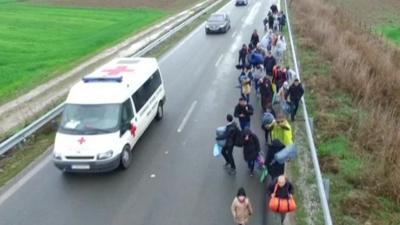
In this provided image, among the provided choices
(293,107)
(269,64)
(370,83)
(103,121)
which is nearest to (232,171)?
(103,121)

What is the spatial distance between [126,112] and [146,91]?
2261mm

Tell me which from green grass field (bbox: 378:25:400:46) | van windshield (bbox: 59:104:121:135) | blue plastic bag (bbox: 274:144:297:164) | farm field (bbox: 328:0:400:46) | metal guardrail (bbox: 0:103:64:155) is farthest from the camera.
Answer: farm field (bbox: 328:0:400:46)

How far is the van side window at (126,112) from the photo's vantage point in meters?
13.9

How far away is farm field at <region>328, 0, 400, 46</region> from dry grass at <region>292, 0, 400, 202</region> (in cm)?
291

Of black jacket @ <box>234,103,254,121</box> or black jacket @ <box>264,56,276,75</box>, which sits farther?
black jacket @ <box>264,56,276,75</box>

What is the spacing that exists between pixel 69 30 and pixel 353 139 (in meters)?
33.2

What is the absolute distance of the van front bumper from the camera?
41.9 feet

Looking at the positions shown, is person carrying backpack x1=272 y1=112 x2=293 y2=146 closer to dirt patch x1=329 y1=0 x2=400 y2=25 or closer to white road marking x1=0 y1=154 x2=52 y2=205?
white road marking x1=0 y1=154 x2=52 y2=205

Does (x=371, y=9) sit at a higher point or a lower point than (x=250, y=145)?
lower

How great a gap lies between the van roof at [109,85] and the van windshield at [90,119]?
0.62ft

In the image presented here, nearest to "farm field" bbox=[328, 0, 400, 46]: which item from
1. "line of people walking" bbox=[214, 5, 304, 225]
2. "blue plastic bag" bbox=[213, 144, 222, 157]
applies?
"line of people walking" bbox=[214, 5, 304, 225]

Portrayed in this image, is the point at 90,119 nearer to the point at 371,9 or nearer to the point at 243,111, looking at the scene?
the point at 243,111

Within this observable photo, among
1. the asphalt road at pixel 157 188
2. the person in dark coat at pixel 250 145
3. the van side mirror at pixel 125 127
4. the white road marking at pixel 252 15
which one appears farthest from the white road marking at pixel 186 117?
the white road marking at pixel 252 15

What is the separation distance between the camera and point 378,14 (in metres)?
47.7
